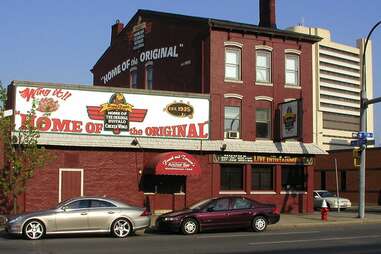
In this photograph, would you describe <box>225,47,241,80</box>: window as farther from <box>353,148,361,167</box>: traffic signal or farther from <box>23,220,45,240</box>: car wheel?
<box>23,220,45,240</box>: car wheel

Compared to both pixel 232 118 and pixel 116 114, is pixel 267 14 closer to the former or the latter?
pixel 232 118

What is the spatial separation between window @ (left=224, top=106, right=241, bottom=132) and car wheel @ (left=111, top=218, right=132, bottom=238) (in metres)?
12.2

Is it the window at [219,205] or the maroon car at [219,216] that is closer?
the maroon car at [219,216]

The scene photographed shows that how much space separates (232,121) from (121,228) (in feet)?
42.2

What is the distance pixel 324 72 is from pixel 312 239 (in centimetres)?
11884

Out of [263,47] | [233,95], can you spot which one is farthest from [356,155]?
[263,47]

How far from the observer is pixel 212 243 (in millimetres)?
17578

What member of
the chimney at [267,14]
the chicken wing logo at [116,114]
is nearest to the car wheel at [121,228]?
the chicken wing logo at [116,114]

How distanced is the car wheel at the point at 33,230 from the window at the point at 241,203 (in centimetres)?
691

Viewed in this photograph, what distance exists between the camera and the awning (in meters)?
27.6

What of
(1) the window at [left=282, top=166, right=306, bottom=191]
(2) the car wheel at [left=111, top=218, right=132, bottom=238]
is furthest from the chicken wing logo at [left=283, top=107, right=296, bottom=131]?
(2) the car wheel at [left=111, top=218, right=132, bottom=238]

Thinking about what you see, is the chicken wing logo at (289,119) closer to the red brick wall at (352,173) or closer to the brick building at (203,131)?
the brick building at (203,131)

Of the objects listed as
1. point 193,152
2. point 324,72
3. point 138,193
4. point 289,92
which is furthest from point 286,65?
point 324,72

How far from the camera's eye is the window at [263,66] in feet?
106
